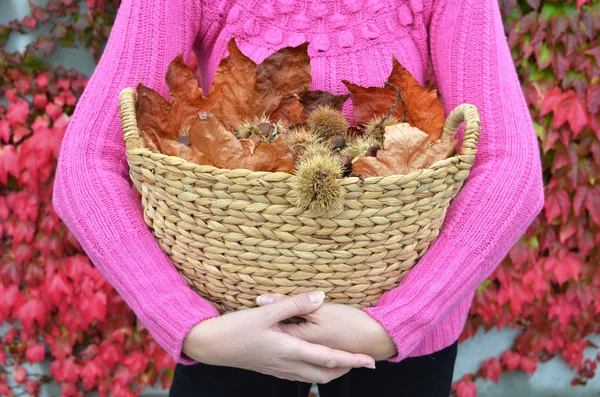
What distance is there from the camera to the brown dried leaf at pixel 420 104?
2.32ft

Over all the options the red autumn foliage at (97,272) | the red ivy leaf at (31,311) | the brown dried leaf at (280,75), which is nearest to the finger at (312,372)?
the brown dried leaf at (280,75)

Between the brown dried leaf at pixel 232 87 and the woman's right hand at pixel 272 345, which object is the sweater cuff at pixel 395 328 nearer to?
the woman's right hand at pixel 272 345

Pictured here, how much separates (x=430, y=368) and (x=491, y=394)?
1.50 metres

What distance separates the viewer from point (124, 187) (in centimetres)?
76

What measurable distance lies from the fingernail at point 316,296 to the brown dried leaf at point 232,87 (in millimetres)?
257

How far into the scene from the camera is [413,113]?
736 mm

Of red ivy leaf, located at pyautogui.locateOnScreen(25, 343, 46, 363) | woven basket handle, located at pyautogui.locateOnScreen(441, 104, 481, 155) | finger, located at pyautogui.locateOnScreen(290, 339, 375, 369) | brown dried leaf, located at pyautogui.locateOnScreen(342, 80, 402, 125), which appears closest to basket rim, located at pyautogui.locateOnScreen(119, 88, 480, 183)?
woven basket handle, located at pyautogui.locateOnScreen(441, 104, 481, 155)

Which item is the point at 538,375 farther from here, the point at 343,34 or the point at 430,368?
the point at 343,34

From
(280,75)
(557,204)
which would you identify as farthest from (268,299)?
(557,204)

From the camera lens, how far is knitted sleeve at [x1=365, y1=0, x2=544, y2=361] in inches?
27.6

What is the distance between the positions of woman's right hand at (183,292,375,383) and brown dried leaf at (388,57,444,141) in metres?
0.28

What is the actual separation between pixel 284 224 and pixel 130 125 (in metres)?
0.23

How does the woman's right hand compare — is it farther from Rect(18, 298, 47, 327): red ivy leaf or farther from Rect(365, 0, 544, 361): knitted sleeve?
Rect(18, 298, 47, 327): red ivy leaf

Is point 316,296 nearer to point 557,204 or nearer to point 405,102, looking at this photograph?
point 405,102
